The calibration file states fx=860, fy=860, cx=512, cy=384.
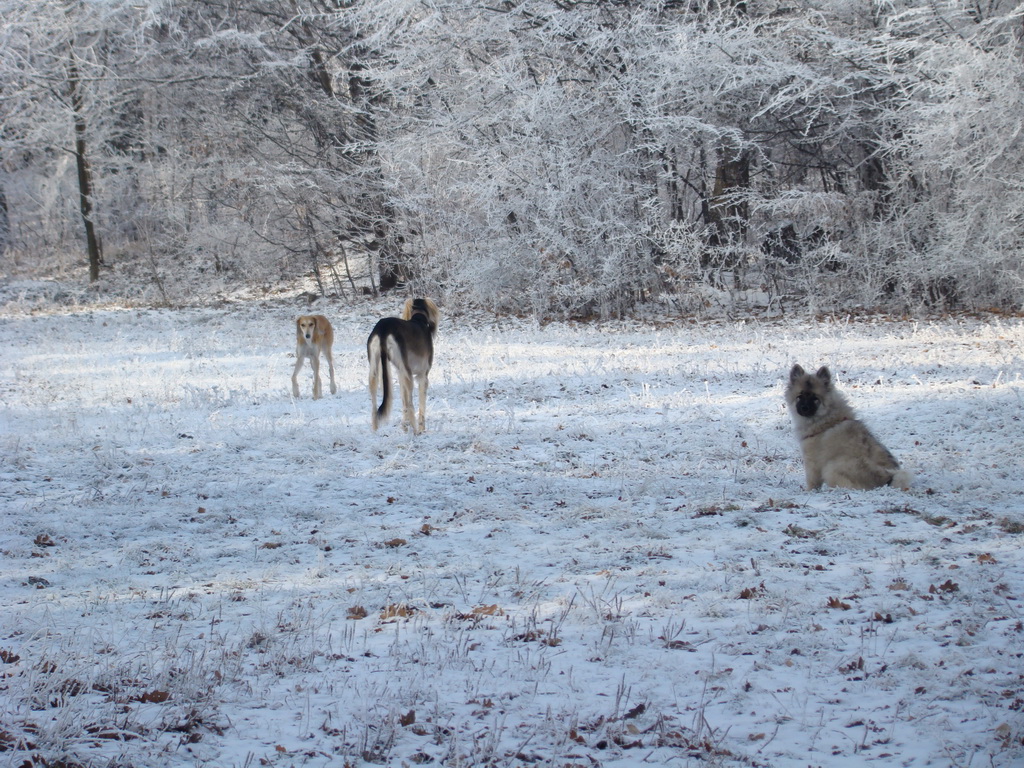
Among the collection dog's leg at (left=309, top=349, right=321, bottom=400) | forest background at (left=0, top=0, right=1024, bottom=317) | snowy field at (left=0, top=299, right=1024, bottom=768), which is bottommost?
snowy field at (left=0, top=299, right=1024, bottom=768)

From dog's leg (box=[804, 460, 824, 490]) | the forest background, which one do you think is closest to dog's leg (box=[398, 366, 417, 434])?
dog's leg (box=[804, 460, 824, 490])

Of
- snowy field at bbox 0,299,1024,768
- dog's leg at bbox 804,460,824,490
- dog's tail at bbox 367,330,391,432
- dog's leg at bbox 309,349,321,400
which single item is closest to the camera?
snowy field at bbox 0,299,1024,768

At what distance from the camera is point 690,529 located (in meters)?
5.92

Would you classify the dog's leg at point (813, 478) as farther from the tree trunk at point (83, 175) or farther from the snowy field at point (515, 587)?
the tree trunk at point (83, 175)

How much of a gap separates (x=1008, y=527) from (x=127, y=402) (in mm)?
10579

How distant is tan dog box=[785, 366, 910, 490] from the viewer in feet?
21.7

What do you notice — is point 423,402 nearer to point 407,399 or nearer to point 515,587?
point 407,399

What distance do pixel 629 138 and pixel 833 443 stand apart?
1586 cm

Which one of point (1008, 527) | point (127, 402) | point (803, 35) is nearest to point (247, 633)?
point (1008, 527)

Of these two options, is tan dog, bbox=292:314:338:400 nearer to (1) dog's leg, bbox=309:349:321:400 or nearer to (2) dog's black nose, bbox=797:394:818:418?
(1) dog's leg, bbox=309:349:321:400

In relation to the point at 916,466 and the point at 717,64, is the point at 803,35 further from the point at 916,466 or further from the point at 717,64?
the point at 916,466

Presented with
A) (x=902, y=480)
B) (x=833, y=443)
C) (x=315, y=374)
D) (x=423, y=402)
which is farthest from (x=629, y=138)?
(x=902, y=480)

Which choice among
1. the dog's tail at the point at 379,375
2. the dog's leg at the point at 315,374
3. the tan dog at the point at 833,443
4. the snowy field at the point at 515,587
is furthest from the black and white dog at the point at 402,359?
the tan dog at the point at 833,443

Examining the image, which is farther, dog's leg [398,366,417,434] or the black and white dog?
dog's leg [398,366,417,434]
